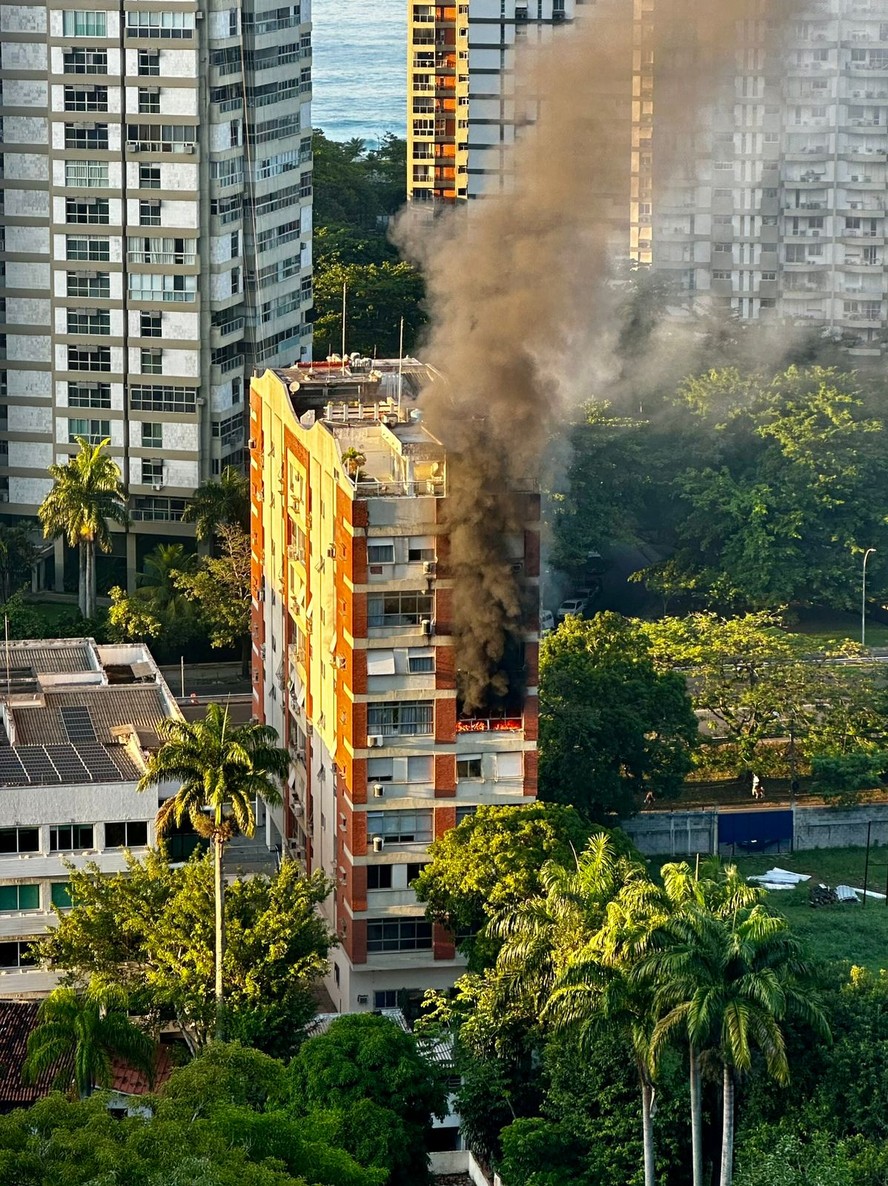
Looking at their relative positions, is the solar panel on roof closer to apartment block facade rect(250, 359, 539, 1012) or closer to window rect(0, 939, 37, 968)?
apartment block facade rect(250, 359, 539, 1012)

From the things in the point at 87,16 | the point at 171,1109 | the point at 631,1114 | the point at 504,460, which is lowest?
the point at 631,1114

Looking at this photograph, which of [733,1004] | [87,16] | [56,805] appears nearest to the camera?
[733,1004]

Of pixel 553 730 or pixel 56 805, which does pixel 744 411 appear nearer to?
pixel 553 730

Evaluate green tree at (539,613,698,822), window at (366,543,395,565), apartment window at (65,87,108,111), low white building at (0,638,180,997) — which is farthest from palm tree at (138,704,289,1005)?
apartment window at (65,87,108,111)

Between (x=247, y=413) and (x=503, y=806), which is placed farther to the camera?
(x=247, y=413)

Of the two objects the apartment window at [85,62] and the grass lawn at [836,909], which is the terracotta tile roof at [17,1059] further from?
the apartment window at [85,62]

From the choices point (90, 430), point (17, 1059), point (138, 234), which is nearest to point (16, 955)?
point (17, 1059)

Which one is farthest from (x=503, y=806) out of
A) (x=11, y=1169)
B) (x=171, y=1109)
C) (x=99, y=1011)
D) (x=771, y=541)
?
(x=771, y=541)

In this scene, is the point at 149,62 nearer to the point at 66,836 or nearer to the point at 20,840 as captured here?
the point at 66,836
